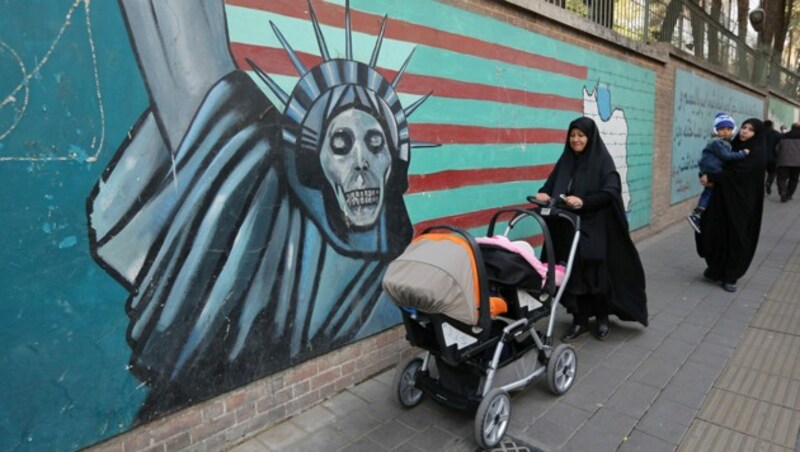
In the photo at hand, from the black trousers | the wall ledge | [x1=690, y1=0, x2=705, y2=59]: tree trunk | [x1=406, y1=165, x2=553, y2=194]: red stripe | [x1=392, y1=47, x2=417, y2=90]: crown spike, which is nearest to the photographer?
[x1=392, y1=47, x2=417, y2=90]: crown spike

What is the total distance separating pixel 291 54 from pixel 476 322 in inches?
77.0

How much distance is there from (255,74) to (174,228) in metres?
0.99

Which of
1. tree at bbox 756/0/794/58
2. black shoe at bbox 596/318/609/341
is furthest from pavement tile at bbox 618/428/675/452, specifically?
tree at bbox 756/0/794/58

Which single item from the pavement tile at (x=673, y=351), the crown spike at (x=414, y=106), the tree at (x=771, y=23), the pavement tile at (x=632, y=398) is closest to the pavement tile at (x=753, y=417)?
the pavement tile at (x=632, y=398)

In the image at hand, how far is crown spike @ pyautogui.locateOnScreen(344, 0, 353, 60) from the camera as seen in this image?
3291 mm

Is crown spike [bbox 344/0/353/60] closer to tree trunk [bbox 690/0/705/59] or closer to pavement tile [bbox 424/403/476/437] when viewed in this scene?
pavement tile [bbox 424/403/476/437]

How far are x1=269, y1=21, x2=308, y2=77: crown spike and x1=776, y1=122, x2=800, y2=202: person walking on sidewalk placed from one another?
13.4 metres

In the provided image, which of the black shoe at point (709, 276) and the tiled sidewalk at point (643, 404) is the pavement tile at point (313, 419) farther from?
the black shoe at point (709, 276)

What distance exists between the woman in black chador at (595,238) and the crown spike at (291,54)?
2.06m

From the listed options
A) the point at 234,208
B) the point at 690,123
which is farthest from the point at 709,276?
the point at 690,123

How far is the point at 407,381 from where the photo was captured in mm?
3168

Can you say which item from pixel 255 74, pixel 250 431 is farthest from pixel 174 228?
pixel 250 431

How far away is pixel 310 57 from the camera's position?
3.08 m

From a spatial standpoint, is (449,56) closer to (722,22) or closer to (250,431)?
(250,431)
